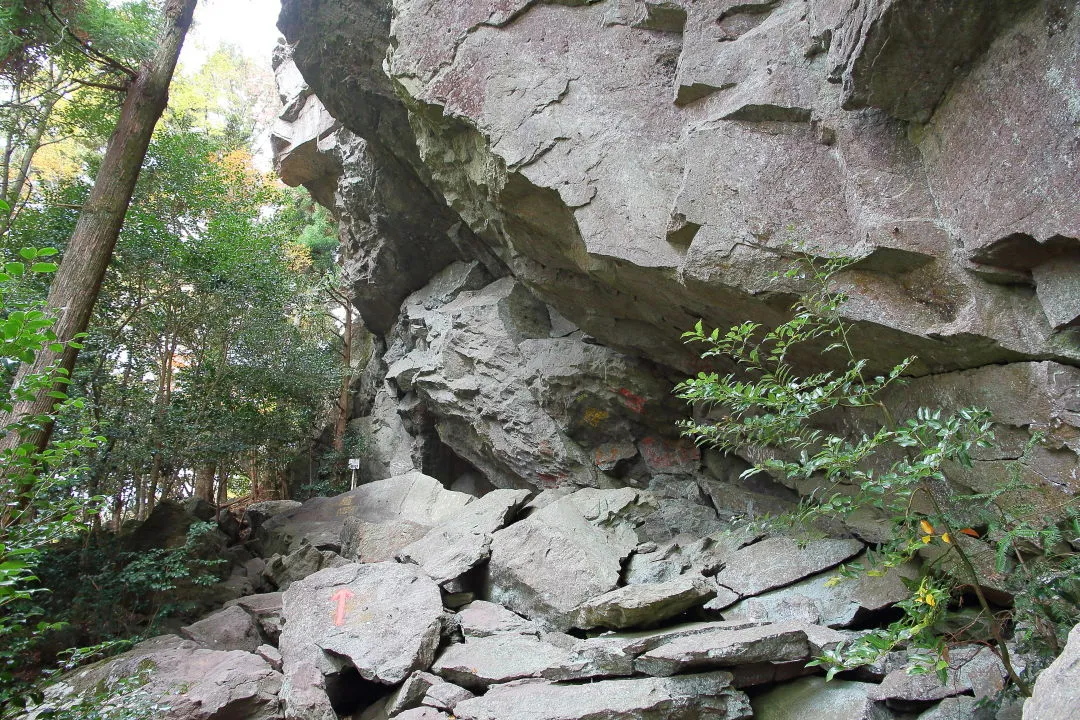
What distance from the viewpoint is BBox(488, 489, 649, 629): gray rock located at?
5309 mm

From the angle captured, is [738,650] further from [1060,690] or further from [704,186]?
[704,186]

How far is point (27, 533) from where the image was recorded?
266 cm

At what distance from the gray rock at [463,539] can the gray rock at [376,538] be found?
0.27 meters

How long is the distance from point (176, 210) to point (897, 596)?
1007 cm

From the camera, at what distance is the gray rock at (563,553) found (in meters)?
5.31

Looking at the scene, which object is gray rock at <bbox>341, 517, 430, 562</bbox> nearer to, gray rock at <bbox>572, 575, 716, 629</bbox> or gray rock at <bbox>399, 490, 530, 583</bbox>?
gray rock at <bbox>399, 490, 530, 583</bbox>

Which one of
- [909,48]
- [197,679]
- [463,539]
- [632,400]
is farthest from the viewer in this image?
[632,400]

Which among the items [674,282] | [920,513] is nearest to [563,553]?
[674,282]

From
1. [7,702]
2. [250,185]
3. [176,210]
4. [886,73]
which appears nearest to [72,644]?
[7,702]

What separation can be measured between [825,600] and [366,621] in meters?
3.64

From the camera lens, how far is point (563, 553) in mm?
5660

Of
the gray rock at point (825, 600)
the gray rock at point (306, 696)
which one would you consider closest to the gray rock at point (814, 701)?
Answer: the gray rock at point (825, 600)

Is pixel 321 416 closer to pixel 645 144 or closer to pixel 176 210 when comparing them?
pixel 176 210

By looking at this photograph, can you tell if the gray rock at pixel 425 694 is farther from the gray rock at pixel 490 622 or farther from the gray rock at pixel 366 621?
the gray rock at pixel 490 622
